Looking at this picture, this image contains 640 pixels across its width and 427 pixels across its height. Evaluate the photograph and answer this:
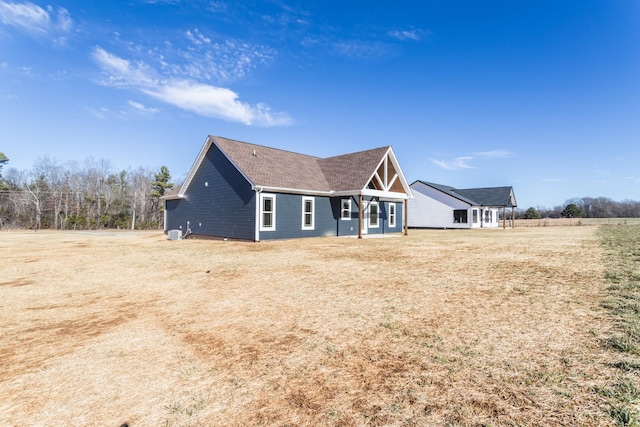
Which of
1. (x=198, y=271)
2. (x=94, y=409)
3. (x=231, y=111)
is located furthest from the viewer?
(x=231, y=111)

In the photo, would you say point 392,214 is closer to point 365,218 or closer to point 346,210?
point 365,218

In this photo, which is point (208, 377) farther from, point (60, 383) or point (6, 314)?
point (6, 314)

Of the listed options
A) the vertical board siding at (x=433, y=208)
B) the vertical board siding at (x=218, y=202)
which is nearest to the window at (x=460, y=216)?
the vertical board siding at (x=433, y=208)

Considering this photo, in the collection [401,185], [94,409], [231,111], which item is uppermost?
[231,111]

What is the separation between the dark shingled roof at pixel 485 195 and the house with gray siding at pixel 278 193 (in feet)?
54.0

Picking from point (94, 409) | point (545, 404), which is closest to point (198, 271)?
point (94, 409)

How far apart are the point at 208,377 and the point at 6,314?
4899 millimetres

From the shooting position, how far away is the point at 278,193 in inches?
688

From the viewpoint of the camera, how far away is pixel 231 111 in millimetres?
29938

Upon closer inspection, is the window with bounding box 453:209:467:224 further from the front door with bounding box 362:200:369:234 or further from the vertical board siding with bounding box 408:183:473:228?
the front door with bounding box 362:200:369:234

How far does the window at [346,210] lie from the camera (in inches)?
827

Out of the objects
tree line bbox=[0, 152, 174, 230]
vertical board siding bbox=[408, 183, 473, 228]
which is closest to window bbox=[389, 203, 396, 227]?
vertical board siding bbox=[408, 183, 473, 228]

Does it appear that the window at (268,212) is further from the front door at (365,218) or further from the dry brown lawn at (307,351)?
the dry brown lawn at (307,351)

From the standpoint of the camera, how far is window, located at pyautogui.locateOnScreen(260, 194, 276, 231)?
1683cm
